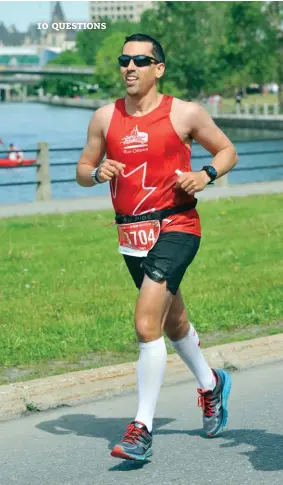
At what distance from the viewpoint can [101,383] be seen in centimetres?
701

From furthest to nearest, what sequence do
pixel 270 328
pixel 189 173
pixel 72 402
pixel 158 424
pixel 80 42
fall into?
pixel 80 42, pixel 270 328, pixel 72 402, pixel 158 424, pixel 189 173

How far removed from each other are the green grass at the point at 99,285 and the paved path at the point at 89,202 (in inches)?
98.9

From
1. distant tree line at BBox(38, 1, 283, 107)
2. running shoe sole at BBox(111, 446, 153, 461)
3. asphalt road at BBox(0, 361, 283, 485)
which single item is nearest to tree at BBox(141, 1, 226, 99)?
distant tree line at BBox(38, 1, 283, 107)

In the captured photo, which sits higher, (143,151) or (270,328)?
(143,151)

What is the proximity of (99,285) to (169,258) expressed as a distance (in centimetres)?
504

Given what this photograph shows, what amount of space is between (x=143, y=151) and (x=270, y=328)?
3190 mm

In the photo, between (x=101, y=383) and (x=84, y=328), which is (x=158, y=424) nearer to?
(x=101, y=383)

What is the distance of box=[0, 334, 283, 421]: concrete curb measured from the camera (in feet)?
21.8

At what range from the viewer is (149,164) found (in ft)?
18.4

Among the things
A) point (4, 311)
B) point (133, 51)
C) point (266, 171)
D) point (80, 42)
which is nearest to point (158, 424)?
point (133, 51)

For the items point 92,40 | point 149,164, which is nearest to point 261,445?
point 149,164

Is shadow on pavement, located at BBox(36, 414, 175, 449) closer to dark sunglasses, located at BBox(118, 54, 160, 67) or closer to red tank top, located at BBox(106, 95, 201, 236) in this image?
red tank top, located at BBox(106, 95, 201, 236)

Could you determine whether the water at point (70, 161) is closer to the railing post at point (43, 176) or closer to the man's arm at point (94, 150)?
the railing post at point (43, 176)

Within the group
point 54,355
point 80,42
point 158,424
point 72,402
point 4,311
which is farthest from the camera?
point 80,42
